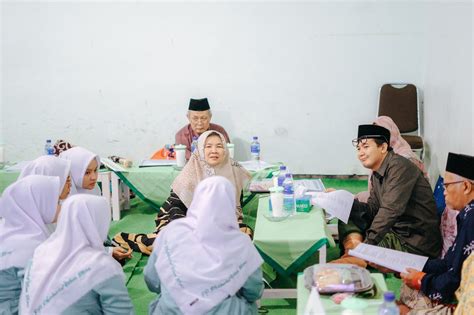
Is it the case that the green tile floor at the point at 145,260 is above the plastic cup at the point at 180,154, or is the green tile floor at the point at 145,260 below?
below

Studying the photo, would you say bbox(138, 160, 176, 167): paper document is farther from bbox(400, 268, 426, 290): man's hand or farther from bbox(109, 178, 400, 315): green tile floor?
bbox(400, 268, 426, 290): man's hand

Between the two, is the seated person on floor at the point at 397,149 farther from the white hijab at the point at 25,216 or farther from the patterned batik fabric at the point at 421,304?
the white hijab at the point at 25,216

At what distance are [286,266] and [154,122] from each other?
3.57m

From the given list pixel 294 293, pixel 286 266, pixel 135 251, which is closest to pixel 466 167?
pixel 286 266

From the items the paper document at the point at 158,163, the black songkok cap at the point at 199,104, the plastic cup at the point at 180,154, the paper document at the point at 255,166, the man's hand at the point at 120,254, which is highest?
the black songkok cap at the point at 199,104

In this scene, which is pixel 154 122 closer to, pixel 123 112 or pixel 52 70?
pixel 123 112

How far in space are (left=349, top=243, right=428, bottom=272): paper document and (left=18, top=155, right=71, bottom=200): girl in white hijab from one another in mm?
1760

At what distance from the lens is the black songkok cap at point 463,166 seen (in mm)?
2566

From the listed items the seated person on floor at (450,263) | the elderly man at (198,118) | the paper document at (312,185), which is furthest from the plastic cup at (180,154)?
the seated person on floor at (450,263)

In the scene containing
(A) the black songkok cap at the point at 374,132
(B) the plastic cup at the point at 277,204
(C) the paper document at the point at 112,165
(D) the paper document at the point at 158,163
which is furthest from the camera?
(D) the paper document at the point at 158,163

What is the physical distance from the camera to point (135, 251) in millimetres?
4148

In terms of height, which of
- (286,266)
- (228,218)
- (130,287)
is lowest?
(130,287)

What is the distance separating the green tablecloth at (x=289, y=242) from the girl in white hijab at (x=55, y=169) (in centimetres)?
124

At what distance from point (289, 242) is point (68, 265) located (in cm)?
117
